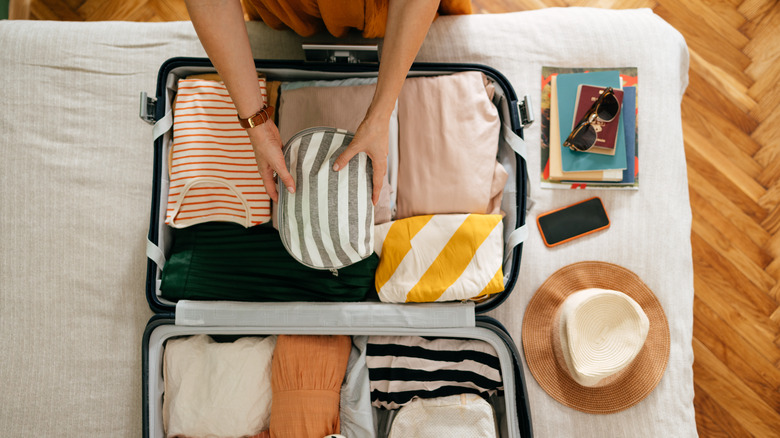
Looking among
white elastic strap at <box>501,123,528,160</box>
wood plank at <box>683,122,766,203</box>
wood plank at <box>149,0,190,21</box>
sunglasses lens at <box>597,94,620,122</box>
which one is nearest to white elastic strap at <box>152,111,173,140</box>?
wood plank at <box>149,0,190,21</box>

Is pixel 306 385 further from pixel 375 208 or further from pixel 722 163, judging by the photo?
pixel 722 163

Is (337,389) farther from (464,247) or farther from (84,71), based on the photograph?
(84,71)

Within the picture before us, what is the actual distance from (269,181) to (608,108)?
2.83 ft

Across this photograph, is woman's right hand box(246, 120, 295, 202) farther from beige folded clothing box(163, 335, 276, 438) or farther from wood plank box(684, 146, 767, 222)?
A: wood plank box(684, 146, 767, 222)

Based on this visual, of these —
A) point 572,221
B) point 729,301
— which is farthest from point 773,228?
point 572,221

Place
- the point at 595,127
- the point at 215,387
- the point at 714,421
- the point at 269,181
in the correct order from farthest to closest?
the point at 714,421, the point at 595,127, the point at 215,387, the point at 269,181

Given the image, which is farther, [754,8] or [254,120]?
[754,8]

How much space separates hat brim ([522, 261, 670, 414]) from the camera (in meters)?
1.06

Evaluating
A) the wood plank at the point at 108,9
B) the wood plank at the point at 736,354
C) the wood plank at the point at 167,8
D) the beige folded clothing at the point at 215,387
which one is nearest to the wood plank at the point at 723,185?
the wood plank at the point at 736,354

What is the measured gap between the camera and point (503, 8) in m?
1.50

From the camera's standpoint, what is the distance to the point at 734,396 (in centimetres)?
135

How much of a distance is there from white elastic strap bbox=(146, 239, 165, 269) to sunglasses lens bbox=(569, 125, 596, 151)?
106 centimetres

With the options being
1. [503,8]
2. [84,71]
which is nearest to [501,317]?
[503,8]

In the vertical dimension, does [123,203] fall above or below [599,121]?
below
